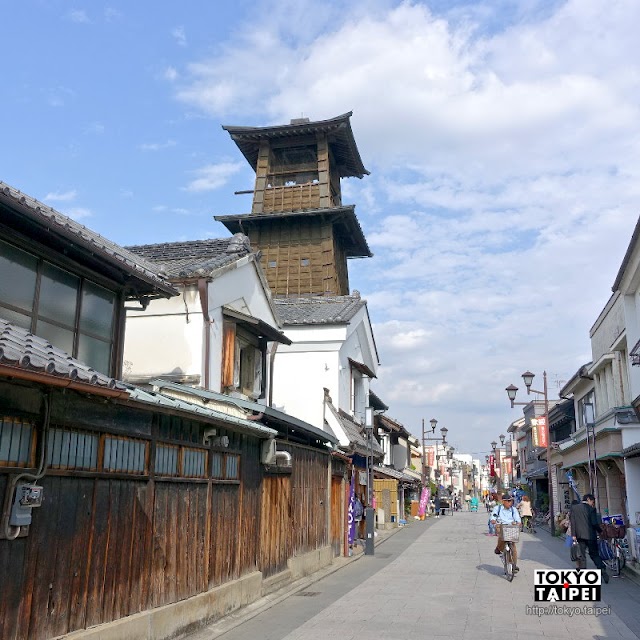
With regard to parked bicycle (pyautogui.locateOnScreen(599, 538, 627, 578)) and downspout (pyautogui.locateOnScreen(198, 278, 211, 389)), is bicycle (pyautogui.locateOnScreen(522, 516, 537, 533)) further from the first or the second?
downspout (pyautogui.locateOnScreen(198, 278, 211, 389))

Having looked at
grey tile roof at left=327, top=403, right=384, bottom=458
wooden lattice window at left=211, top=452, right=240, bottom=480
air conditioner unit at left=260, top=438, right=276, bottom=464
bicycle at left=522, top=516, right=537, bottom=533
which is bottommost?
bicycle at left=522, top=516, right=537, bottom=533

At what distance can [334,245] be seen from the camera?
31.0 meters

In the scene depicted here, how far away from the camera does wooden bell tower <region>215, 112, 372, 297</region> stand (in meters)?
30.5

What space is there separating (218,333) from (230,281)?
1644 millimetres

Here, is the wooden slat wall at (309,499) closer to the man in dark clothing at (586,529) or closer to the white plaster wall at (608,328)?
the man in dark clothing at (586,529)

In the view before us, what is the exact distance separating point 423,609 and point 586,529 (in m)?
5.59

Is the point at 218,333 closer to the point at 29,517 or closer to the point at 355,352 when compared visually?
the point at 29,517

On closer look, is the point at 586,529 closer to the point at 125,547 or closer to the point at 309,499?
the point at 309,499

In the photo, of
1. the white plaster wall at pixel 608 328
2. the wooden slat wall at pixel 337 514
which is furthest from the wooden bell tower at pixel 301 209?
the white plaster wall at pixel 608 328

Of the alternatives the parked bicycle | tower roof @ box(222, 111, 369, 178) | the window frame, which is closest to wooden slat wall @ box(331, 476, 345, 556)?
the parked bicycle

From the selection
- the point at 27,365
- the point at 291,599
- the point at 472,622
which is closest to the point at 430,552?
the point at 291,599

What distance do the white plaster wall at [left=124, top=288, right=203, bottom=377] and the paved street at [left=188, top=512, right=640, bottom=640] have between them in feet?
20.0

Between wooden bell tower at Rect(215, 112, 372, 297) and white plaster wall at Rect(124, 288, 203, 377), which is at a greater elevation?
wooden bell tower at Rect(215, 112, 372, 297)

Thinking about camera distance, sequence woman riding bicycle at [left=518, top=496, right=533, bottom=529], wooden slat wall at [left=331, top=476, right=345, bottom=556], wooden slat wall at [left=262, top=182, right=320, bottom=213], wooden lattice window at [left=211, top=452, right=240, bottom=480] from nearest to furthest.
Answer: wooden lattice window at [left=211, top=452, right=240, bottom=480] → wooden slat wall at [left=331, top=476, right=345, bottom=556] → wooden slat wall at [left=262, top=182, right=320, bottom=213] → woman riding bicycle at [left=518, top=496, right=533, bottom=529]
